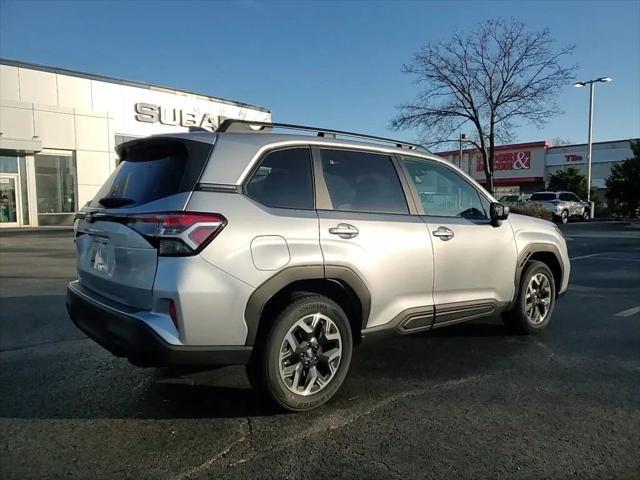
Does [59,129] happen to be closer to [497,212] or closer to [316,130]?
[316,130]

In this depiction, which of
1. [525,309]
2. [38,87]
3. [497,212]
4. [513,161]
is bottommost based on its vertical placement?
[525,309]

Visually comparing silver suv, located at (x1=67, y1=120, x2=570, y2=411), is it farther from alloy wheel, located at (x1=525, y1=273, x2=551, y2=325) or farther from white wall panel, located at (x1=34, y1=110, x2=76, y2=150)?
white wall panel, located at (x1=34, y1=110, x2=76, y2=150)

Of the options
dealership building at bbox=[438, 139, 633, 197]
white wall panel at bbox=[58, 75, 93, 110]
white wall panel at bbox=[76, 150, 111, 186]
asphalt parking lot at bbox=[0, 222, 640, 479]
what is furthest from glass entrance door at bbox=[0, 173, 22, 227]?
dealership building at bbox=[438, 139, 633, 197]

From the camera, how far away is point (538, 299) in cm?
556

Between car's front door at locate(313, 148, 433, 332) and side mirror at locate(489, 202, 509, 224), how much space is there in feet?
3.33

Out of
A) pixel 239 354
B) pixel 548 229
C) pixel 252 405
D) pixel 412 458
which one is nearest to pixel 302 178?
pixel 239 354

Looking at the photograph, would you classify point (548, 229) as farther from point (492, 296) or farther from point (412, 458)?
point (412, 458)

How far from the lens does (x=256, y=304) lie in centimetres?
329

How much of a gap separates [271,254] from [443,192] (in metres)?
2.05

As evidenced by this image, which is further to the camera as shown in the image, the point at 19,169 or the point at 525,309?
the point at 19,169

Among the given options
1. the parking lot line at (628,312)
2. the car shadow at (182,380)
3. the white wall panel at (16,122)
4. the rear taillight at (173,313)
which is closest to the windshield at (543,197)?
the parking lot line at (628,312)

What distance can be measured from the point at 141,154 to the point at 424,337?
11.1 ft

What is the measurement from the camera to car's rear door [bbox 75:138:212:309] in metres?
3.20

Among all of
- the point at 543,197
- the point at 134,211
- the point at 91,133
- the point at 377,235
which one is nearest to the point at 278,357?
the point at 377,235
